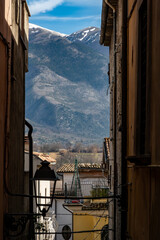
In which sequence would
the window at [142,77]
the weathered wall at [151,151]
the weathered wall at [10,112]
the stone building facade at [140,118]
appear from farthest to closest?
1. the weathered wall at [10,112]
2. the window at [142,77]
3. the stone building facade at [140,118]
4. the weathered wall at [151,151]

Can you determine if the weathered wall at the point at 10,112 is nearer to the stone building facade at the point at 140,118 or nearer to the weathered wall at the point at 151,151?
the stone building facade at the point at 140,118

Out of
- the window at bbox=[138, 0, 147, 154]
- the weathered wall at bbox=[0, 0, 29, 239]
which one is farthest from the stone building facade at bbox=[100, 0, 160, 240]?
the weathered wall at bbox=[0, 0, 29, 239]

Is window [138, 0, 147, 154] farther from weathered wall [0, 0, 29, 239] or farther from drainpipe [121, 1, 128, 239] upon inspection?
weathered wall [0, 0, 29, 239]

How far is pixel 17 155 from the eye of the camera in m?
9.79

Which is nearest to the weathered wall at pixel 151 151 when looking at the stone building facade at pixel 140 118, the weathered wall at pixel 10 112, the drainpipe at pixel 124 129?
the stone building facade at pixel 140 118

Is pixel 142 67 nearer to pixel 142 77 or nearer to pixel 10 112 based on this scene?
pixel 142 77

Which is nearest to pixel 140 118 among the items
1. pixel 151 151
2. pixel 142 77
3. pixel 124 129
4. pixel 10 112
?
pixel 142 77


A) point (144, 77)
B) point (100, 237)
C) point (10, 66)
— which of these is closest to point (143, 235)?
point (144, 77)

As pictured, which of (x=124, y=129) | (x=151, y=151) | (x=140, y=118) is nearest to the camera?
(x=151, y=151)

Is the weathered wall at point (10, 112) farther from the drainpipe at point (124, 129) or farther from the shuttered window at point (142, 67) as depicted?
the shuttered window at point (142, 67)

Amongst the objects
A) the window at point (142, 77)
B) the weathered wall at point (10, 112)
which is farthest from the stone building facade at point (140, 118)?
the weathered wall at point (10, 112)

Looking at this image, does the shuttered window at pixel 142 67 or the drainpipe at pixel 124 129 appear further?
the drainpipe at pixel 124 129

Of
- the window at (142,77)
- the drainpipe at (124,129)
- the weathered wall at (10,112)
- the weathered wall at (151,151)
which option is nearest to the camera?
the weathered wall at (151,151)

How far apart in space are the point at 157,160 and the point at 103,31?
32.9 feet
